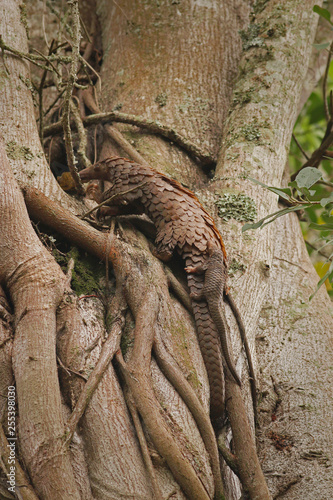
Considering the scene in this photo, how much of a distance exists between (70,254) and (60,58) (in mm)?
953

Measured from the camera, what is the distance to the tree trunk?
5.00 feet

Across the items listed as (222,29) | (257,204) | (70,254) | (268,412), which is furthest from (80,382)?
(222,29)

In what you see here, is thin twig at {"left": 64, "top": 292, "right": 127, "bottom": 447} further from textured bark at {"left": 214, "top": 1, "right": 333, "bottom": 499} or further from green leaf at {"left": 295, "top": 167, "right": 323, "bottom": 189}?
green leaf at {"left": 295, "top": 167, "right": 323, "bottom": 189}

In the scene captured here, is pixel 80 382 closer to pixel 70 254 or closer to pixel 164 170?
pixel 70 254

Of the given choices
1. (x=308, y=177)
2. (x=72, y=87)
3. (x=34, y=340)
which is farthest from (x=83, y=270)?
(x=308, y=177)

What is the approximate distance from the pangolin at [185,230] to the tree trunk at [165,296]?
55 millimetres

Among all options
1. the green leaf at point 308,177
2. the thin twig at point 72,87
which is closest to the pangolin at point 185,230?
the thin twig at point 72,87

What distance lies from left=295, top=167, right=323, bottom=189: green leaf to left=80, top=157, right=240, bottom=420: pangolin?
58 cm

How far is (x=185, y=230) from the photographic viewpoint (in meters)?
2.05

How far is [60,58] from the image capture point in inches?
91.9

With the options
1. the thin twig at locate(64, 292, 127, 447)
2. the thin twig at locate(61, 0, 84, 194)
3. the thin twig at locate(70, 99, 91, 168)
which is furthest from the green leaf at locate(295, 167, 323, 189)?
the thin twig at locate(70, 99, 91, 168)

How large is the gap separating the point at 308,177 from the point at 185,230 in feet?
2.10

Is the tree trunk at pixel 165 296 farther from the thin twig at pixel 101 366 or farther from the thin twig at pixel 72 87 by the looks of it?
the thin twig at pixel 72 87

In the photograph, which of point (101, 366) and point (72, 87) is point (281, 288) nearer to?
point (101, 366)
